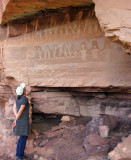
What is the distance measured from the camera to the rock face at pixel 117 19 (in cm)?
210

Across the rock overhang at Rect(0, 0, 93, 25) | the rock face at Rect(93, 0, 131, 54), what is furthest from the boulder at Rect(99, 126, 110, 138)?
the rock overhang at Rect(0, 0, 93, 25)

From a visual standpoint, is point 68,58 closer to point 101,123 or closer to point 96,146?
point 101,123

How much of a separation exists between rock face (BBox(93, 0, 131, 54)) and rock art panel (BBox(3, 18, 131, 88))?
1004 millimetres

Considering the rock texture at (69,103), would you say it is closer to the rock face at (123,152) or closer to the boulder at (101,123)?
the boulder at (101,123)

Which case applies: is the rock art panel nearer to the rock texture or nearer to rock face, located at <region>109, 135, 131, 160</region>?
the rock texture

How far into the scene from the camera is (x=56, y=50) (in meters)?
3.62

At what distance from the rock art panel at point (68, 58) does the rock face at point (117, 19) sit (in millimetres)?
1004

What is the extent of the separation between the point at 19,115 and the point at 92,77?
148cm

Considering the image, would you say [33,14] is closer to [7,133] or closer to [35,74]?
[35,74]

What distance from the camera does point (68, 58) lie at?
139 inches

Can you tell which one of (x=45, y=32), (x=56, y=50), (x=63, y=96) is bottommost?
(x=63, y=96)

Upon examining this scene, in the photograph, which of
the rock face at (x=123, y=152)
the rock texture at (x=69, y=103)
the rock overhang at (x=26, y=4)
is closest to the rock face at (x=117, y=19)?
the rock overhang at (x=26, y=4)

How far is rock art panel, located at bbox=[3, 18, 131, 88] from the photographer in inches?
126

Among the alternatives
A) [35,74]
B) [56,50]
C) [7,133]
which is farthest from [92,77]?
[7,133]
